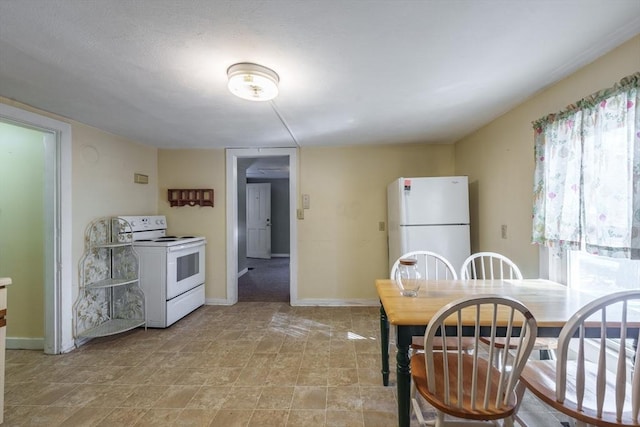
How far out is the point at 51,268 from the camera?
2359 millimetres

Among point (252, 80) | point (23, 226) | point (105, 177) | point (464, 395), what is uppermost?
point (252, 80)

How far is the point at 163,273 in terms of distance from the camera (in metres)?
2.88

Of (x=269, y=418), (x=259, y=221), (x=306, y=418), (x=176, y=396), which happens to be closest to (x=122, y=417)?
(x=176, y=396)

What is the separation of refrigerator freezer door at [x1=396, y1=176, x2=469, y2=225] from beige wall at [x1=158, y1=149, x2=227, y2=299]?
237 centimetres

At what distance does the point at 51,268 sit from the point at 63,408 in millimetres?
1212

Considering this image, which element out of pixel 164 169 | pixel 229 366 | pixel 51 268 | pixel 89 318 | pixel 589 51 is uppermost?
pixel 589 51

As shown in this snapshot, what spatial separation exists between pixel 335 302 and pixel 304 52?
9.64 ft

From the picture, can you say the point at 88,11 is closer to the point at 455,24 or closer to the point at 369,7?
the point at 369,7

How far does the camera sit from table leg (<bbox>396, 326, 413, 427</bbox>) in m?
1.23

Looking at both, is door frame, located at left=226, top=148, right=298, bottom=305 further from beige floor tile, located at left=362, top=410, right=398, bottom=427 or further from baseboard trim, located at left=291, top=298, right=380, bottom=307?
beige floor tile, located at left=362, top=410, right=398, bottom=427

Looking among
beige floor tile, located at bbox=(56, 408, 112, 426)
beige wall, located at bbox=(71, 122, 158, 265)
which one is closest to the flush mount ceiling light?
beige wall, located at bbox=(71, 122, 158, 265)

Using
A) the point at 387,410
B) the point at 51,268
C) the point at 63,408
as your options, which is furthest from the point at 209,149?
the point at 387,410

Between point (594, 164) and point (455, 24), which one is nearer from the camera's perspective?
point (455, 24)

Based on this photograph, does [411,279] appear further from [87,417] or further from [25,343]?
[25,343]
